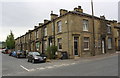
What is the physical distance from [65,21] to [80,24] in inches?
98.0

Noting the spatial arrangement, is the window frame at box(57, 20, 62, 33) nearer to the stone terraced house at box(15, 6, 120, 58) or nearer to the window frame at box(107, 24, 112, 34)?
the stone terraced house at box(15, 6, 120, 58)

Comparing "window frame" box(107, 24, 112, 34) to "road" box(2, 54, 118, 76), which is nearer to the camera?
"road" box(2, 54, 118, 76)

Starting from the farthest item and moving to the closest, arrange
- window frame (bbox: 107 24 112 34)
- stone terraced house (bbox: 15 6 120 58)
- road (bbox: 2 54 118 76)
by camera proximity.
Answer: window frame (bbox: 107 24 112 34) < stone terraced house (bbox: 15 6 120 58) < road (bbox: 2 54 118 76)

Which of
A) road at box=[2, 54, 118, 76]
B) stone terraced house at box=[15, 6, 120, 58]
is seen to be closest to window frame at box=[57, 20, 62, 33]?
stone terraced house at box=[15, 6, 120, 58]

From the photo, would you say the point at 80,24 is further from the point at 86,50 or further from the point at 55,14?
the point at 55,14

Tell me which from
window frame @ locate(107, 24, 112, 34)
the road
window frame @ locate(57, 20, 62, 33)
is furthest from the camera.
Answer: window frame @ locate(107, 24, 112, 34)

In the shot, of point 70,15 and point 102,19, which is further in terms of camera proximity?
point 102,19

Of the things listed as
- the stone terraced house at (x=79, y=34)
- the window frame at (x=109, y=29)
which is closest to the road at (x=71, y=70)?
the stone terraced house at (x=79, y=34)

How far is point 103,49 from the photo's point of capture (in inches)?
1016

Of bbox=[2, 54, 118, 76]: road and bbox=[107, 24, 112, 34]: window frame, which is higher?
bbox=[107, 24, 112, 34]: window frame

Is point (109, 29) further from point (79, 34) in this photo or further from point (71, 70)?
point (71, 70)

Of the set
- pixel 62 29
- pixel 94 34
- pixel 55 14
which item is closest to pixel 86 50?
pixel 94 34

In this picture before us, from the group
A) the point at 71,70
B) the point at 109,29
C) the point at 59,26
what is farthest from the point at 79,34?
the point at 71,70

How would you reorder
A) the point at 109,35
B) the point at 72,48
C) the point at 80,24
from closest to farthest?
the point at 72,48 < the point at 80,24 < the point at 109,35
